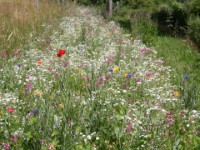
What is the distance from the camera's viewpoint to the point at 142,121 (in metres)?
3.00

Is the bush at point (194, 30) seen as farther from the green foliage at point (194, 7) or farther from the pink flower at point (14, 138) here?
the pink flower at point (14, 138)

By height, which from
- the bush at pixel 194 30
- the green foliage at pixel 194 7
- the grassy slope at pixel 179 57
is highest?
the green foliage at pixel 194 7

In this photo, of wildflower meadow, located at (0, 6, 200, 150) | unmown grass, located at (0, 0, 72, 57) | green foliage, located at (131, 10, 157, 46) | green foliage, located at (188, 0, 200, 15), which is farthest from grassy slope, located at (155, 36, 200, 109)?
unmown grass, located at (0, 0, 72, 57)

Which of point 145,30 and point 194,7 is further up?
point 194,7

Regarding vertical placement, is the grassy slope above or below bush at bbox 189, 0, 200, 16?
below

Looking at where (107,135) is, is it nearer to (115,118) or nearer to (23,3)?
(115,118)

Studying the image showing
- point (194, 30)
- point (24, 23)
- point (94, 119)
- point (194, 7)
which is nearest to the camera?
point (94, 119)

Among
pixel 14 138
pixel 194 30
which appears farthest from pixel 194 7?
pixel 14 138

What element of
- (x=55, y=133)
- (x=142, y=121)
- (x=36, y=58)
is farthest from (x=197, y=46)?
(x=55, y=133)

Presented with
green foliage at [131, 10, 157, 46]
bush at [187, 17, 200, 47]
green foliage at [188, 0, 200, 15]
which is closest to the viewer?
green foliage at [131, 10, 157, 46]

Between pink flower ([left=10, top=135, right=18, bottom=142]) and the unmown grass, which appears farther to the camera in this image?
the unmown grass

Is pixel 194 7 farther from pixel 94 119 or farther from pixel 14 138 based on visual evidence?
pixel 14 138

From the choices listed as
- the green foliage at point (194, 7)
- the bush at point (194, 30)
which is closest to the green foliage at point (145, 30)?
the bush at point (194, 30)

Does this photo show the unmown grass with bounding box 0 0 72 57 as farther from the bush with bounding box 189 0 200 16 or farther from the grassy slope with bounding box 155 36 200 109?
the bush with bounding box 189 0 200 16
